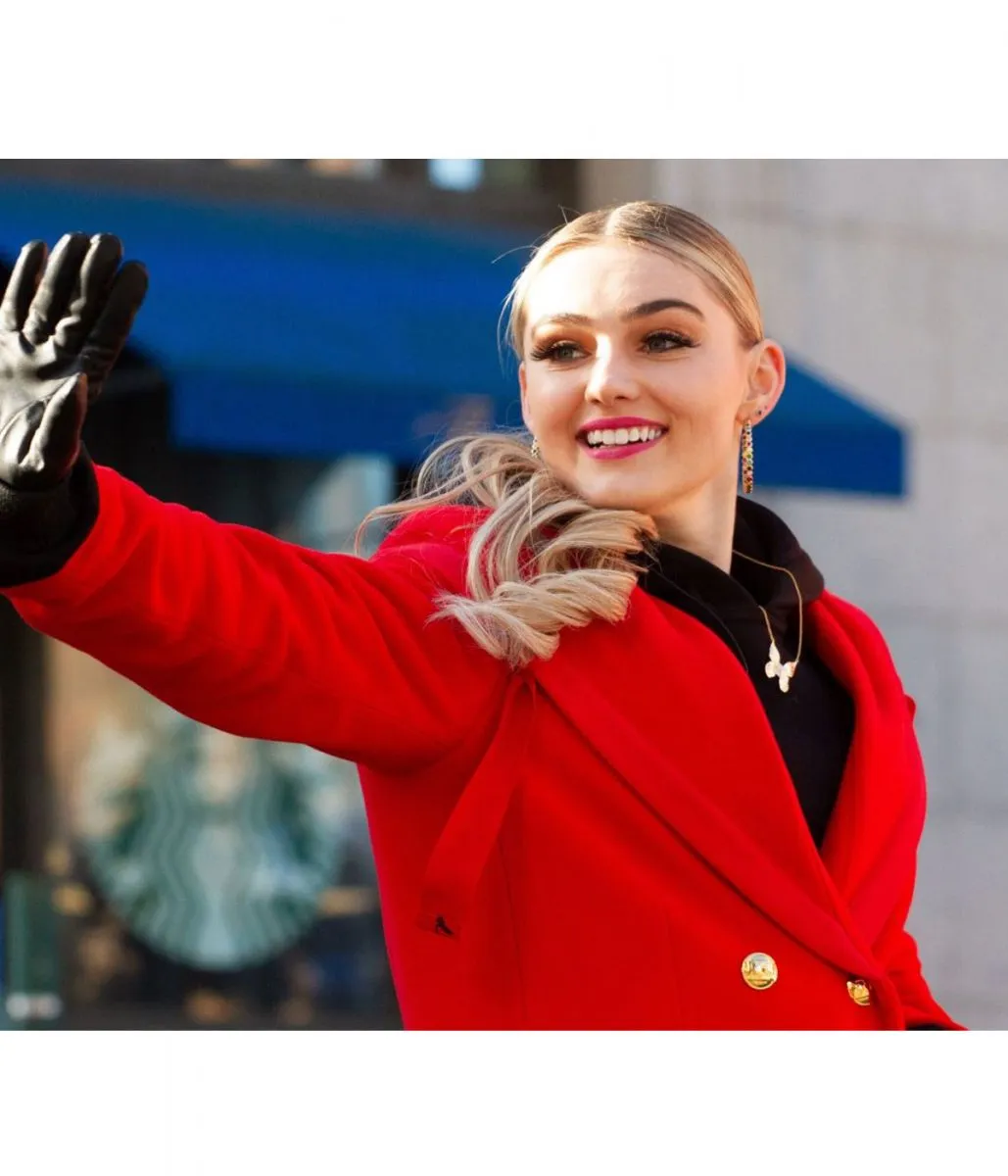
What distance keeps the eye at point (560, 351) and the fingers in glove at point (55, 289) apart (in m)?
0.76

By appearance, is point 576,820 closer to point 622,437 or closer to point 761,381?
point 622,437

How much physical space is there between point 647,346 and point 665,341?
25 millimetres

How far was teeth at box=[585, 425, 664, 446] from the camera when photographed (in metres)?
2.36

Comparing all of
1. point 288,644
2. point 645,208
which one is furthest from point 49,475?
point 645,208

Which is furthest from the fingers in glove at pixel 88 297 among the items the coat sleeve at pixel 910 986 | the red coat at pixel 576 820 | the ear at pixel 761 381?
the coat sleeve at pixel 910 986

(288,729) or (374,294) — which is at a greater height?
(374,294)

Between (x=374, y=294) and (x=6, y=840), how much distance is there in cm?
192

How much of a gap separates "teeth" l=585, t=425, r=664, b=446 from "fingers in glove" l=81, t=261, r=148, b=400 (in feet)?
2.43

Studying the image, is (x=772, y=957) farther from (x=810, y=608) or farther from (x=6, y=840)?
(x=6, y=840)

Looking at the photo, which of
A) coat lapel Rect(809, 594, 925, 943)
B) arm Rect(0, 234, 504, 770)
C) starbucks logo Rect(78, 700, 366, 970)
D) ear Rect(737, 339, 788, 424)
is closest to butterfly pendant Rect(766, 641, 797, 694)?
coat lapel Rect(809, 594, 925, 943)

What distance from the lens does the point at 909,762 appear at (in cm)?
247

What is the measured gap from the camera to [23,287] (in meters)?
1.81

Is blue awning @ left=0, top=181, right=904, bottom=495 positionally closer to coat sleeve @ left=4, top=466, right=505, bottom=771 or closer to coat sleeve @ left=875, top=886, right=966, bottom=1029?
coat sleeve @ left=875, top=886, right=966, bottom=1029

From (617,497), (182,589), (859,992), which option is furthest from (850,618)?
(182,589)
